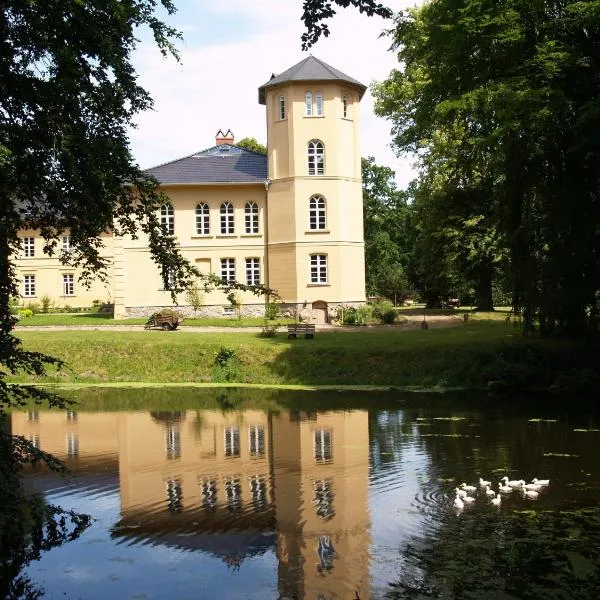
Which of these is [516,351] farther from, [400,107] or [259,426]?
[400,107]

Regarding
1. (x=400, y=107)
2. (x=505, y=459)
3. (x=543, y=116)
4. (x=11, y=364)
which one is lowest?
(x=505, y=459)

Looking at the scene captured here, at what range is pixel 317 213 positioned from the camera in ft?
118

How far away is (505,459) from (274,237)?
25141 millimetres

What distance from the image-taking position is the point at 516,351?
2166 centimetres

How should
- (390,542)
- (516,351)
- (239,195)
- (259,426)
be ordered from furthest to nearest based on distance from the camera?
(239,195) < (516,351) < (259,426) < (390,542)

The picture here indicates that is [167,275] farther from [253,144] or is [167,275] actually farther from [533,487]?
[253,144]

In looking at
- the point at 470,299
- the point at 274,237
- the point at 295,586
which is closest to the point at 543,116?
the point at 295,586

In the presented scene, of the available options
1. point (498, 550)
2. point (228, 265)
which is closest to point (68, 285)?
point (228, 265)

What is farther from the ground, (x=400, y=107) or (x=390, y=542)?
(x=400, y=107)

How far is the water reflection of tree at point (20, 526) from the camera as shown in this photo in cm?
701

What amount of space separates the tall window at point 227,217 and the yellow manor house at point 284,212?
0.05 metres

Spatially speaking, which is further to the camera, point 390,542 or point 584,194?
point 584,194

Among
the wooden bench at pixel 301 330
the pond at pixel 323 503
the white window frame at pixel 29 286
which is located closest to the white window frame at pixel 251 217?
the wooden bench at pixel 301 330

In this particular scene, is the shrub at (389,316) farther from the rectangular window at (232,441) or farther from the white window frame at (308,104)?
the rectangular window at (232,441)
